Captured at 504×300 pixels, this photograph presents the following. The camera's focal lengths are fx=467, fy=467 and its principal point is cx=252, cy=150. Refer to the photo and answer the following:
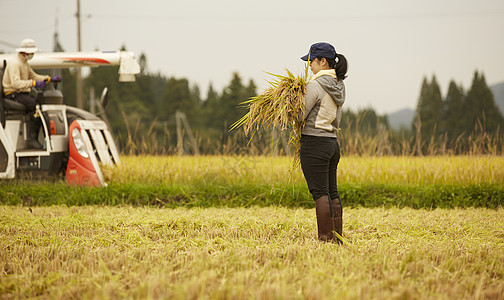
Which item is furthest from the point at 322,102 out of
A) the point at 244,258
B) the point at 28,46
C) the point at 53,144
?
the point at 28,46

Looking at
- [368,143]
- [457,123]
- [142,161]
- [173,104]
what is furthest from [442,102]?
[142,161]

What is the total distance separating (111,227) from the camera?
4.97 m

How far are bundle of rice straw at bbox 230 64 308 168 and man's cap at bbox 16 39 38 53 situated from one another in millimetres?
5265

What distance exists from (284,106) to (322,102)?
34 cm

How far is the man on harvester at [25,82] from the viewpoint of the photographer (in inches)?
310

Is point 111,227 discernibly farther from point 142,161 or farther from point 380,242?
point 142,161

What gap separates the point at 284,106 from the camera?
4168mm

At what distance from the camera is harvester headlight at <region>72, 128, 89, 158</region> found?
7.98 meters

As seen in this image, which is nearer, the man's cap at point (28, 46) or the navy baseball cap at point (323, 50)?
the navy baseball cap at point (323, 50)

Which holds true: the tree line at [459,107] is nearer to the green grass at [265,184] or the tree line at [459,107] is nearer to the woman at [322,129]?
the green grass at [265,184]

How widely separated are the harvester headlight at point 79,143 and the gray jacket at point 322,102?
5070 millimetres

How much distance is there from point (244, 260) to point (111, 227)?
2.11 metres

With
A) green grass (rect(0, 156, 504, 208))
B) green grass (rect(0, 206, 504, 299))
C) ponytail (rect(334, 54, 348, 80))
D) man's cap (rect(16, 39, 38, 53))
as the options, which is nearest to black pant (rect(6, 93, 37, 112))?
man's cap (rect(16, 39, 38, 53))

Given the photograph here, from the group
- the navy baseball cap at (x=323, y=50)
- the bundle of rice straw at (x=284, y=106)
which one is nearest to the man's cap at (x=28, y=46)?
the bundle of rice straw at (x=284, y=106)
